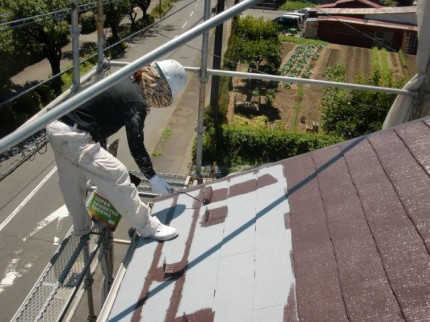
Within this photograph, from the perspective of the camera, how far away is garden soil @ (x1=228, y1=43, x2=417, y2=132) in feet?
67.2

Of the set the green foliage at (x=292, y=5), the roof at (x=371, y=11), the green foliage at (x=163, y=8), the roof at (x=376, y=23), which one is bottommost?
the green foliage at (x=292, y=5)

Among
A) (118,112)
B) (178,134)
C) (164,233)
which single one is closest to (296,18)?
(178,134)

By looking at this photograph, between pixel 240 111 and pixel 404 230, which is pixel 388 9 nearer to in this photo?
pixel 240 111

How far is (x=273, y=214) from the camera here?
4.01m

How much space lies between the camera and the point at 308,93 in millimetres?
23453

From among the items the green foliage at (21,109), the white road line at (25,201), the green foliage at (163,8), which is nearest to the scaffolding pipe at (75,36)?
the white road line at (25,201)

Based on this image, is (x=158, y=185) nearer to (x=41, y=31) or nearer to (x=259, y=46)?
(x=259, y=46)

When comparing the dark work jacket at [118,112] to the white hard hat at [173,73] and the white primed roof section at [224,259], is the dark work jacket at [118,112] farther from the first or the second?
the white primed roof section at [224,259]

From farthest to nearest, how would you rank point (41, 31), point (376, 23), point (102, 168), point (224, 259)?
point (376, 23) < point (41, 31) < point (102, 168) < point (224, 259)

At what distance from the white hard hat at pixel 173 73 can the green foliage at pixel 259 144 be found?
12.0 meters

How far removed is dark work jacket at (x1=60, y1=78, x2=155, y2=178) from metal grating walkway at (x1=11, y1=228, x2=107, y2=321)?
1179 mm

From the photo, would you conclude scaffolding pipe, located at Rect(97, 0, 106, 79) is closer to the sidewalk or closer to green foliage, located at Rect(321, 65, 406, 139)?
the sidewalk

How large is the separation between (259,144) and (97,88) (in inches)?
543

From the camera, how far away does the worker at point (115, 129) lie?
407 centimetres
